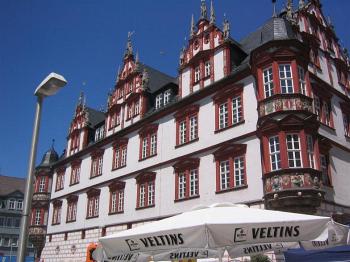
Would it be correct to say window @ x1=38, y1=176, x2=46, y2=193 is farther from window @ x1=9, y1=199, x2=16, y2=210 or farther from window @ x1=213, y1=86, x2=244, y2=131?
window @ x1=9, y1=199, x2=16, y2=210

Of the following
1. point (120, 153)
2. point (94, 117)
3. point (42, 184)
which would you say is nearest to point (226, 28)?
point (120, 153)

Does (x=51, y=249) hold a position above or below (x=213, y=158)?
below

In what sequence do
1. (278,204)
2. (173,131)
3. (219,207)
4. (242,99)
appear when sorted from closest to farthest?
(219,207) < (278,204) < (242,99) < (173,131)

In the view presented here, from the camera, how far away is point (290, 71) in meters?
20.1

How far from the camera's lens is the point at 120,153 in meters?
32.1

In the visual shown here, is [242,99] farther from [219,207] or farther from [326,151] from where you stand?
[219,207]

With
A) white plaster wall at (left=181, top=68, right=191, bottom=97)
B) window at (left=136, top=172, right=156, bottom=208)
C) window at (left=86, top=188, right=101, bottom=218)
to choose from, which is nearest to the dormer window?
white plaster wall at (left=181, top=68, right=191, bottom=97)

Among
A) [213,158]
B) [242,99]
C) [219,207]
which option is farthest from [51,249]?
[219,207]

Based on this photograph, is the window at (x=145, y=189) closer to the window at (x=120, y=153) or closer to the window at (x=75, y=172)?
the window at (x=120, y=153)

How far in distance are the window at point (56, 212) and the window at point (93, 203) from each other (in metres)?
6.59

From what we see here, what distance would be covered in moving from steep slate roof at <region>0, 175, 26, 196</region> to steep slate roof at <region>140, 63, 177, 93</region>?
48.0m

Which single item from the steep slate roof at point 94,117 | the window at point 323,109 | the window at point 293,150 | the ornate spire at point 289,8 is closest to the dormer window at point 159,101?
the steep slate roof at point 94,117

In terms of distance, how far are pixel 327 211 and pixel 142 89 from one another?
17289 mm

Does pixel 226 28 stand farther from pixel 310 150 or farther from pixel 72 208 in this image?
pixel 72 208
